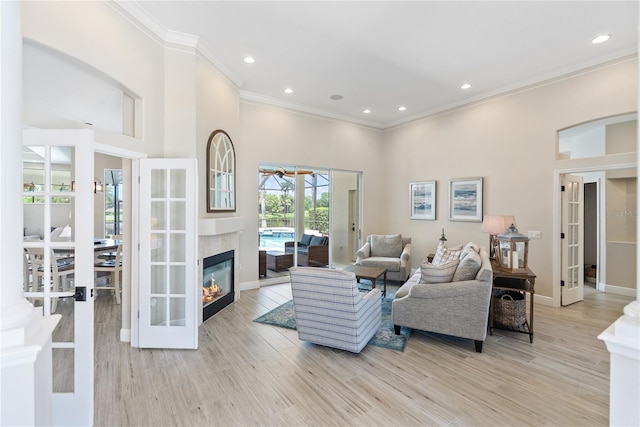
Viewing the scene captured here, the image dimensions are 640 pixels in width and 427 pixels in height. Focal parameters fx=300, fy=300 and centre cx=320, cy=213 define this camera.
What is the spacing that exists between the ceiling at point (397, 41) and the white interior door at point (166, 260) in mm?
1662

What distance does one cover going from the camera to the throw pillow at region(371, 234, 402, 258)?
20.2 feet

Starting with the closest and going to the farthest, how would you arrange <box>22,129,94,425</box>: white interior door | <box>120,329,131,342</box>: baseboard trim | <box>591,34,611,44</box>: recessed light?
<box>22,129,94,425</box>: white interior door < <box>120,329,131,342</box>: baseboard trim < <box>591,34,611,44</box>: recessed light

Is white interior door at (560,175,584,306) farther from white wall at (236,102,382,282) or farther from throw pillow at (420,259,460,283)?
white wall at (236,102,382,282)

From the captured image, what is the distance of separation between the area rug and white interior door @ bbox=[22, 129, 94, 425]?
2.10 m

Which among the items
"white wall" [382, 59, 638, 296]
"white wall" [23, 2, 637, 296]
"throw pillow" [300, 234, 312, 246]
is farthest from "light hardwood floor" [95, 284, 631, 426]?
"throw pillow" [300, 234, 312, 246]

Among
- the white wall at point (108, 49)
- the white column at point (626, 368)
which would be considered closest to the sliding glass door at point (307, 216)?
the white wall at point (108, 49)

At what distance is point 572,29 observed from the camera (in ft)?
11.2

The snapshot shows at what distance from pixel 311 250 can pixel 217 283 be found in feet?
7.59

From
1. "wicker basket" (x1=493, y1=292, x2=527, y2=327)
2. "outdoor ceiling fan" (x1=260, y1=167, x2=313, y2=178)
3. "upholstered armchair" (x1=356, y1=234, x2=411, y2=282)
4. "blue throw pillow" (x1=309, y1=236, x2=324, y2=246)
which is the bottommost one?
"wicker basket" (x1=493, y1=292, x2=527, y2=327)

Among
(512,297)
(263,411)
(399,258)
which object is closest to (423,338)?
(512,297)

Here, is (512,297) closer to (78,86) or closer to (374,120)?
(374,120)

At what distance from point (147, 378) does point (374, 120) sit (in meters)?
6.29

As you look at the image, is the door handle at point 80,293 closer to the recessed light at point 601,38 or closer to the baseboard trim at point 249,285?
the baseboard trim at point 249,285

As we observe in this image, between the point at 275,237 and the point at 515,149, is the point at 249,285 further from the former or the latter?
the point at 515,149
